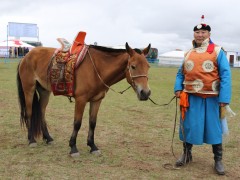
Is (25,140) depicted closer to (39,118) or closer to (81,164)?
(39,118)

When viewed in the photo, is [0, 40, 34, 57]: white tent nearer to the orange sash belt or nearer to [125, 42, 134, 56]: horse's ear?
[125, 42, 134, 56]: horse's ear

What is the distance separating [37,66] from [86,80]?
3.78 feet

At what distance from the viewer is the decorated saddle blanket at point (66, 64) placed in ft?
15.3

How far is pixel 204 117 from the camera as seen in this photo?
4109 mm

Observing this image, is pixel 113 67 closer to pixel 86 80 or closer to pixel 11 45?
pixel 86 80

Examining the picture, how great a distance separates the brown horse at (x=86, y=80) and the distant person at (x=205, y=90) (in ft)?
1.99

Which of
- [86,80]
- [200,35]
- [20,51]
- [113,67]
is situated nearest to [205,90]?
[200,35]

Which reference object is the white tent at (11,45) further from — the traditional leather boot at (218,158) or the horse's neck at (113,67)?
the traditional leather boot at (218,158)

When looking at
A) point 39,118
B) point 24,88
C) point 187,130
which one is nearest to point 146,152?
point 187,130

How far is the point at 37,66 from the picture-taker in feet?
17.2

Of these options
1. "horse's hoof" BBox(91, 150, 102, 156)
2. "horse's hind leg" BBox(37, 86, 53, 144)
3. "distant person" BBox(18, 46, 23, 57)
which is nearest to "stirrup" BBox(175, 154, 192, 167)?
"horse's hoof" BBox(91, 150, 102, 156)

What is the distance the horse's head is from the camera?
4.05 meters

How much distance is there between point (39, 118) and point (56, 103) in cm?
378

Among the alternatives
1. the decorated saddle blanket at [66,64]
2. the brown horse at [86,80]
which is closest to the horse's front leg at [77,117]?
the brown horse at [86,80]
